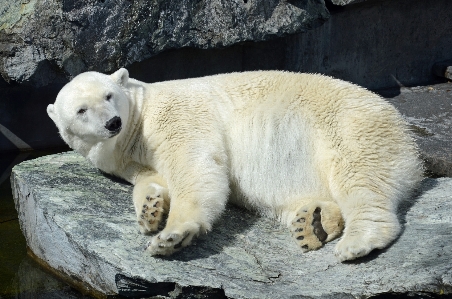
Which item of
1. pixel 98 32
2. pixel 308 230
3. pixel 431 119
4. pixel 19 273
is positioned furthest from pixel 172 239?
pixel 431 119

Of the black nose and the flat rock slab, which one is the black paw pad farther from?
the black nose

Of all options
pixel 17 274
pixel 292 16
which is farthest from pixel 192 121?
pixel 292 16

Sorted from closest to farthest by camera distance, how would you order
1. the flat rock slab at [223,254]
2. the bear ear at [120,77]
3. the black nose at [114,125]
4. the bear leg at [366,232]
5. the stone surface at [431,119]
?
the flat rock slab at [223,254]
the bear leg at [366,232]
the black nose at [114,125]
the bear ear at [120,77]
the stone surface at [431,119]

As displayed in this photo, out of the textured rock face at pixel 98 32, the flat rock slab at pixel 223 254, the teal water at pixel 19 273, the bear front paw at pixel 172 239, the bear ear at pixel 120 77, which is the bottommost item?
the teal water at pixel 19 273

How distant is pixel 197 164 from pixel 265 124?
60cm

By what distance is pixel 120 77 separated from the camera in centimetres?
464

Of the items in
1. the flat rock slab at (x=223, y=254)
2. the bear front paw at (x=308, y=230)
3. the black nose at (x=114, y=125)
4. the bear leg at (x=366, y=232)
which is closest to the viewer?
the flat rock slab at (x=223, y=254)

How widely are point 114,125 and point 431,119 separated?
399 centimetres

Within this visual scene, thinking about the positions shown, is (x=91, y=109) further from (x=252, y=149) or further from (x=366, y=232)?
(x=366, y=232)

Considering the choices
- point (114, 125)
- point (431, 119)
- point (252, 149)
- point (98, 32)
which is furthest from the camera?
point (431, 119)

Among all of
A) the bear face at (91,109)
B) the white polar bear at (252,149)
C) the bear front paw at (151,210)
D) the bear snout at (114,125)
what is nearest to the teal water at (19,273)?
the bear front paw at (151,210)

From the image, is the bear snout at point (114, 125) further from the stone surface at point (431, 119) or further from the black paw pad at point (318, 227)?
the stone surface at point (431, 119)

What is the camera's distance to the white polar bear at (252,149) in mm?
4043

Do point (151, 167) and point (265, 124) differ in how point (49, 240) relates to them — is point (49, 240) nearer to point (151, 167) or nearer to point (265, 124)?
point (151, 167)
